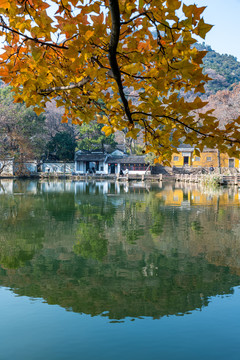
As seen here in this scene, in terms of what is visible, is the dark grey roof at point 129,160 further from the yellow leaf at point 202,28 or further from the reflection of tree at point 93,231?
the yellow leaf at point 202,28

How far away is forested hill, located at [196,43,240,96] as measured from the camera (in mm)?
101000

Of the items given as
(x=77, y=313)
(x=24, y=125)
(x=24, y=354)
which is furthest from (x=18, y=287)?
(x=24, y=125)

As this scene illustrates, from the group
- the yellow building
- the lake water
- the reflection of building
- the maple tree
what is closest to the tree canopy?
the yellow building

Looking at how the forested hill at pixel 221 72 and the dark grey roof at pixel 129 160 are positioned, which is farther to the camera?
the forested hill at pixel 221 72

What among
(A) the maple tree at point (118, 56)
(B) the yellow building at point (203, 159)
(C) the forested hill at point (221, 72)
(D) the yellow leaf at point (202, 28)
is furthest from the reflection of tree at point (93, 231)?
(C) the forested hill at point (221, 72)

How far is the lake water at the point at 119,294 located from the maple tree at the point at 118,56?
2.80 meters

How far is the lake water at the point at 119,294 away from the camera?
4316 mm

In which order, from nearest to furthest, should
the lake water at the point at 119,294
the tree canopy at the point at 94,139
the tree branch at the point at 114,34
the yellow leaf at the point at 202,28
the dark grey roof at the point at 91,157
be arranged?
1. the tree branch at the point at 114,34
2. the yellow leaf at the point at 202,28
3. the lake water at the point at 119,294
4. the tree canopy at the point at 94,139
5. the dark grey roof at the point at 91,157

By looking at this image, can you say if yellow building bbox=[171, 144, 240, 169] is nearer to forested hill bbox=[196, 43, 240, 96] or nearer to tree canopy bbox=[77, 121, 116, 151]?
tree canopy bbox=[77, 121, 116, 151]

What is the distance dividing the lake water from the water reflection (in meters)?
0.02

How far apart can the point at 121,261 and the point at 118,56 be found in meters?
5.84

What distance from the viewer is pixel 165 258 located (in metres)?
7.93

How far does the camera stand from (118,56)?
8.54 ft

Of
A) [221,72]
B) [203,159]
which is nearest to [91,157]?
[203,159]
